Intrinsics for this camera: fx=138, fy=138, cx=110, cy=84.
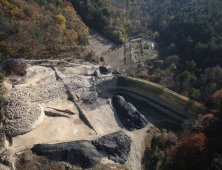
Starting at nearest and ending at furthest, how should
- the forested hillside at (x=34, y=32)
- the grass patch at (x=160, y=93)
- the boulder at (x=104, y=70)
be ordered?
the forested hillside at (x=34, y=32), the grass patch at (x=160, y=93), the boulder at (x=104, y=70)

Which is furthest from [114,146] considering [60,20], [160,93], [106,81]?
[60,20]

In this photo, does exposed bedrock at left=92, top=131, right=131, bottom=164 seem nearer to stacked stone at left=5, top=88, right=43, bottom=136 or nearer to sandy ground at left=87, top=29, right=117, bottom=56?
stacked stone at left=5, top=88, right=43, bottom=136

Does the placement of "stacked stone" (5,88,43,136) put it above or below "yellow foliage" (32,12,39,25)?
below

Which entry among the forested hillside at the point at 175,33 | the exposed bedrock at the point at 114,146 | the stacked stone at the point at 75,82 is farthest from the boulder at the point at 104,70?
the exposed bedrock at the point at 114,146

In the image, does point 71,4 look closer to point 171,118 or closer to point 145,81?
point 145,81

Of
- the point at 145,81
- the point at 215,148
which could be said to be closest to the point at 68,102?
the point at 145,81

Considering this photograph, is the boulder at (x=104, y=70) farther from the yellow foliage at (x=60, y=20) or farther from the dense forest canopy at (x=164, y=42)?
the yellow foliage at (x=60, y=20)

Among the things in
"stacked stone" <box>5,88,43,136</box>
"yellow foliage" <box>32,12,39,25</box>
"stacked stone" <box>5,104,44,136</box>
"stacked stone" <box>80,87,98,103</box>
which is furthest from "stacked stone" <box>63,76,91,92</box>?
"yellow foliage" <box>32,12,39,25</box>
